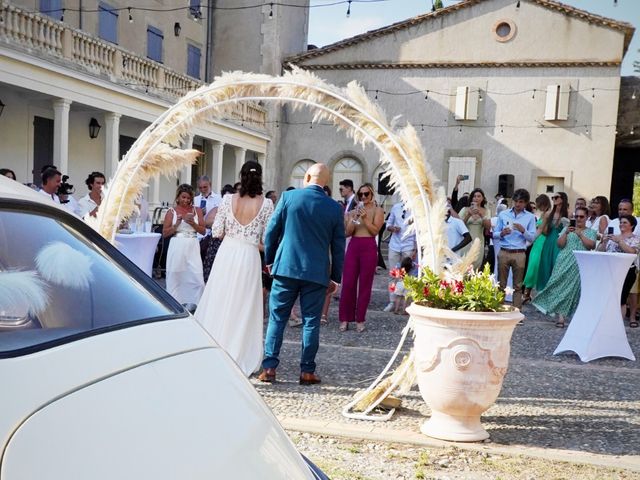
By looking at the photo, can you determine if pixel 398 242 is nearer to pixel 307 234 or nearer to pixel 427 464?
pixel 307 234

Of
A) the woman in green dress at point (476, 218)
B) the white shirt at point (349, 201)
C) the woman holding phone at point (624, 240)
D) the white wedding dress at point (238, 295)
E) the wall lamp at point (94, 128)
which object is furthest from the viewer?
the wall lamp at point (94, 128)

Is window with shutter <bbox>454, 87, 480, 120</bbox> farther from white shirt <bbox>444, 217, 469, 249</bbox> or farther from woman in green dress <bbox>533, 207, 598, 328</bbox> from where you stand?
woman in green dress <bbox>533, 207, 598, 328</bbox>

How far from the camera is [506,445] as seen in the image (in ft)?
15.2

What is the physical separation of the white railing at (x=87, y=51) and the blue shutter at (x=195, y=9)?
713cm

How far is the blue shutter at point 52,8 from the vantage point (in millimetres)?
20372

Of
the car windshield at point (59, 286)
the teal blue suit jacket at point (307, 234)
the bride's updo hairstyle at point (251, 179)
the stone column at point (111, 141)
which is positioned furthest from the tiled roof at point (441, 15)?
the car windshield at point (59, 286)

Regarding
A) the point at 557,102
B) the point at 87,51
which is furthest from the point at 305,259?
the point at 557,102

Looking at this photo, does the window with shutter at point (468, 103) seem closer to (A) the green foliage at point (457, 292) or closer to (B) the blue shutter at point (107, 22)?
(B) the blue shutter at point (107, 22)

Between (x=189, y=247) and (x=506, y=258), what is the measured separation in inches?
199

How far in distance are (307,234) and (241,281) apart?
1.00m

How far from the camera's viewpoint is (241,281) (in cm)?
646

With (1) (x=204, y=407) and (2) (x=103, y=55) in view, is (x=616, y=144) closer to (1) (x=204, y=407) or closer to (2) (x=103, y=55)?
(2) (x=103, y=55)

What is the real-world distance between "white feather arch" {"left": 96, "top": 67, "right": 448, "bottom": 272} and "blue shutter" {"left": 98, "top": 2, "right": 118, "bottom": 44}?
19.0 meters

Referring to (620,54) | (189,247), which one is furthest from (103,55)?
(620,54)
